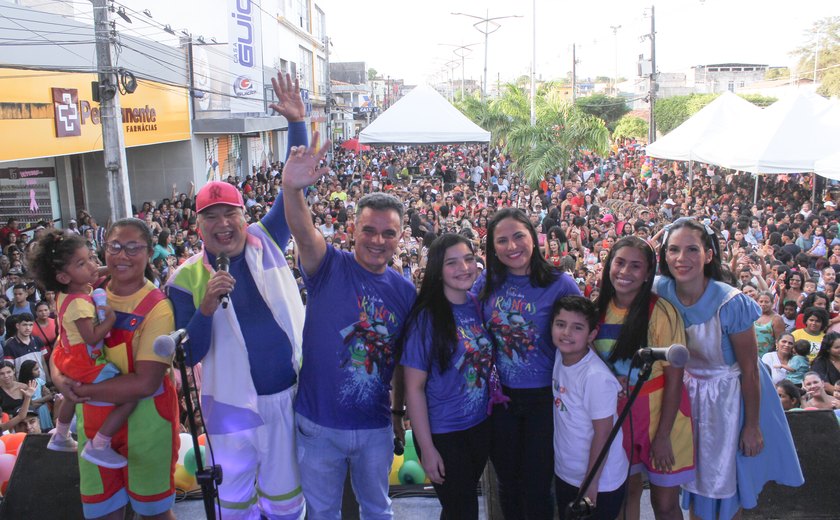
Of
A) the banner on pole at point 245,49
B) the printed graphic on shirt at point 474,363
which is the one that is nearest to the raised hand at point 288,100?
the printed graphic on shirt at point 474,363

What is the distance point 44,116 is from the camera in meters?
11.1

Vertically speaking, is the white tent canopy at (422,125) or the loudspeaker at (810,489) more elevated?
the white tent canopy at (422,125)

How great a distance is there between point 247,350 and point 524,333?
1.11m

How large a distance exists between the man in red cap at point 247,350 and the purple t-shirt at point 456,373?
1.62 feet

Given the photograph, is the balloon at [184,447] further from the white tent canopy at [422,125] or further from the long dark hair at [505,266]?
the white tent canopy at [422,125]

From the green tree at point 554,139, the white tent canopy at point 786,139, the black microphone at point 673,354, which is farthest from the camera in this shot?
the green tree at point 554,139

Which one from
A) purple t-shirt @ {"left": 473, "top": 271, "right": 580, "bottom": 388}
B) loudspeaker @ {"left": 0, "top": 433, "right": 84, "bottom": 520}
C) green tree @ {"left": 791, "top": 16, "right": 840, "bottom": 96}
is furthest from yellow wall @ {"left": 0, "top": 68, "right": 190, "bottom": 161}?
green tree @ {"left": 791, "top": 16, "right": 840, "bottom": 96}

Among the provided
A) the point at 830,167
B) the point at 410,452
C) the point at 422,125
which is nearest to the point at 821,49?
the point at 830,167

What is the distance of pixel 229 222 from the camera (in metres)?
2.67

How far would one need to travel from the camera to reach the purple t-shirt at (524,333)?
9.32ft

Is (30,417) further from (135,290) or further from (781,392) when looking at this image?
(781,392)

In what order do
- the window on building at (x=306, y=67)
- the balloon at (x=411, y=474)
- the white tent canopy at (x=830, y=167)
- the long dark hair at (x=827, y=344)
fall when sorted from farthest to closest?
the window on building at (x=306, y=67)
the white tent canopy at (x=830, y=167)
the long dark hair at (x=827, y=344)
the balloon at (x=411, y=474)

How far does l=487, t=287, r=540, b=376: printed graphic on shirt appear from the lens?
2838mm

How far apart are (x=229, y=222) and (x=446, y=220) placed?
34.7 feet
